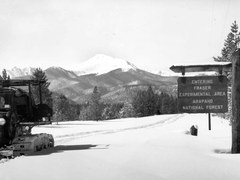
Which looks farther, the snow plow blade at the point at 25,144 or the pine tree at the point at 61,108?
the pine tree at the point at 61,108

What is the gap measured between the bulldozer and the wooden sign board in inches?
219

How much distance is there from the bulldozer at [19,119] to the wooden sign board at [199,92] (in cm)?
557

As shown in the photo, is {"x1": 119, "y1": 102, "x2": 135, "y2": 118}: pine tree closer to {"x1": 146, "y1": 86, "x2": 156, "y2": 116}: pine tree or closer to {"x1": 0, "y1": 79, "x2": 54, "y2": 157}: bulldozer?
{"x1": 146, "y1": 86, "x2": 156, "y2": 116}: pine tree

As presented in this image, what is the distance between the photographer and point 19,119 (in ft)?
47.3

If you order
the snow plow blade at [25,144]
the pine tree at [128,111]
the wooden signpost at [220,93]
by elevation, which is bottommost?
the pine tree at [128,111]

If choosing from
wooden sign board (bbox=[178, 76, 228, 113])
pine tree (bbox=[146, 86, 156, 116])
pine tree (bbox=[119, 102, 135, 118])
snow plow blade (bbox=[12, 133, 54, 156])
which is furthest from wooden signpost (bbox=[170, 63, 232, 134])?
pine tree (bbox=[119, 102, 135, 118])

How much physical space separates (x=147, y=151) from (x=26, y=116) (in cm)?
570

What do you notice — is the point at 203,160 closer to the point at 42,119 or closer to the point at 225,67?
the point at 225,67

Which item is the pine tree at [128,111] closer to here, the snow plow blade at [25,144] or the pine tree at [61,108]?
the pine tree at [61,108]

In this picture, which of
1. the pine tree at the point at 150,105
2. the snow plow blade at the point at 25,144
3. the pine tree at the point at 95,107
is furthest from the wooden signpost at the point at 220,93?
the pine tree at the point at 150,105

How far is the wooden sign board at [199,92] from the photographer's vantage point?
12.6m

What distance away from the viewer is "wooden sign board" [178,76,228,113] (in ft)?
41.2

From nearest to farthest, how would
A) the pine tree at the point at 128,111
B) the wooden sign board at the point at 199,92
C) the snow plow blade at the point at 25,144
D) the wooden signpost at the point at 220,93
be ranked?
the wooden signpost at the point at 220,93 → the wooden sign board at the point at 199,92 → the snow plow blade at the point at 25,144 → the pine tree at the point at 128,111

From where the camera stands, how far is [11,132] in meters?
13.6
